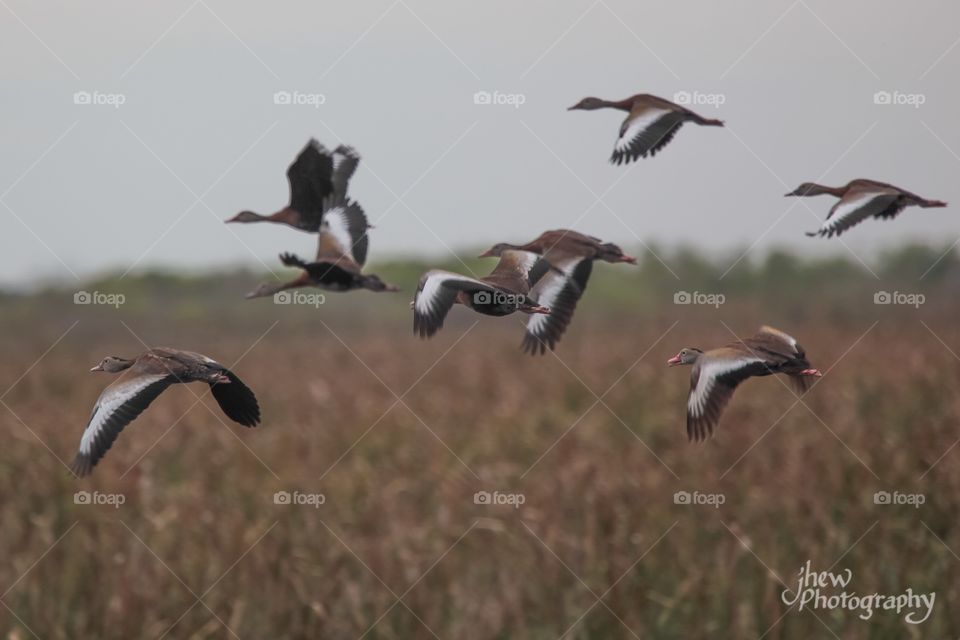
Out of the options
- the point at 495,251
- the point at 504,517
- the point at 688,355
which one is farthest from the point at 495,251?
the point at 504,517

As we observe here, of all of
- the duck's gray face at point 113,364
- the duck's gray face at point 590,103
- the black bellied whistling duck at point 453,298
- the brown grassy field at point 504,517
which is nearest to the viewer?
the black bellied whistling duck at point 453,298

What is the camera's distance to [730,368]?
152cm

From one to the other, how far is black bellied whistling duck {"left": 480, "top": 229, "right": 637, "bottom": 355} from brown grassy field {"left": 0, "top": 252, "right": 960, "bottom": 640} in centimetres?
299

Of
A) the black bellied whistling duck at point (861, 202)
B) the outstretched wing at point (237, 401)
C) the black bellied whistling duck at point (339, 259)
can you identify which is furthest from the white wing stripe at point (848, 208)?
the outstretched wing at point (237, 401)

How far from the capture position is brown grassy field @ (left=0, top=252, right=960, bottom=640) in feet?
22.1

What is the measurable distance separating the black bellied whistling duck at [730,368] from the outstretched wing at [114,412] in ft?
2.03

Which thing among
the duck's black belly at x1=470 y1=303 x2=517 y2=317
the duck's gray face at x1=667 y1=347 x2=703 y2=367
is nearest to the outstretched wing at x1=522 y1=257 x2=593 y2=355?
the duck's gray face at x1=667 y1=347 x2=703 y2=367

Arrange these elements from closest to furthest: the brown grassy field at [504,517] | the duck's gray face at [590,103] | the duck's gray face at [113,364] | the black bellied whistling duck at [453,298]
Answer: the black bellied whistling duck at [453,298], the duck's gray face at [113,364], the duck's gray face at [590,103], the brown grassy field at [504,517]

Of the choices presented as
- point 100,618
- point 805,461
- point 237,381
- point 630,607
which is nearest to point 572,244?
point 237,381

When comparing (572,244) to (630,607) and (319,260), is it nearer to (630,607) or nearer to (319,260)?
(319,260)

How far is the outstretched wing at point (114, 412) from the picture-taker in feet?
4.48

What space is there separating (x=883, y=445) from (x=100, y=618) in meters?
5.90

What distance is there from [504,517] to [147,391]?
6.93m

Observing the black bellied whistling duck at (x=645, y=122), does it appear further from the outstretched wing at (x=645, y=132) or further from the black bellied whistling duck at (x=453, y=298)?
the black bellied whistling duck at (x=453, y=298)
